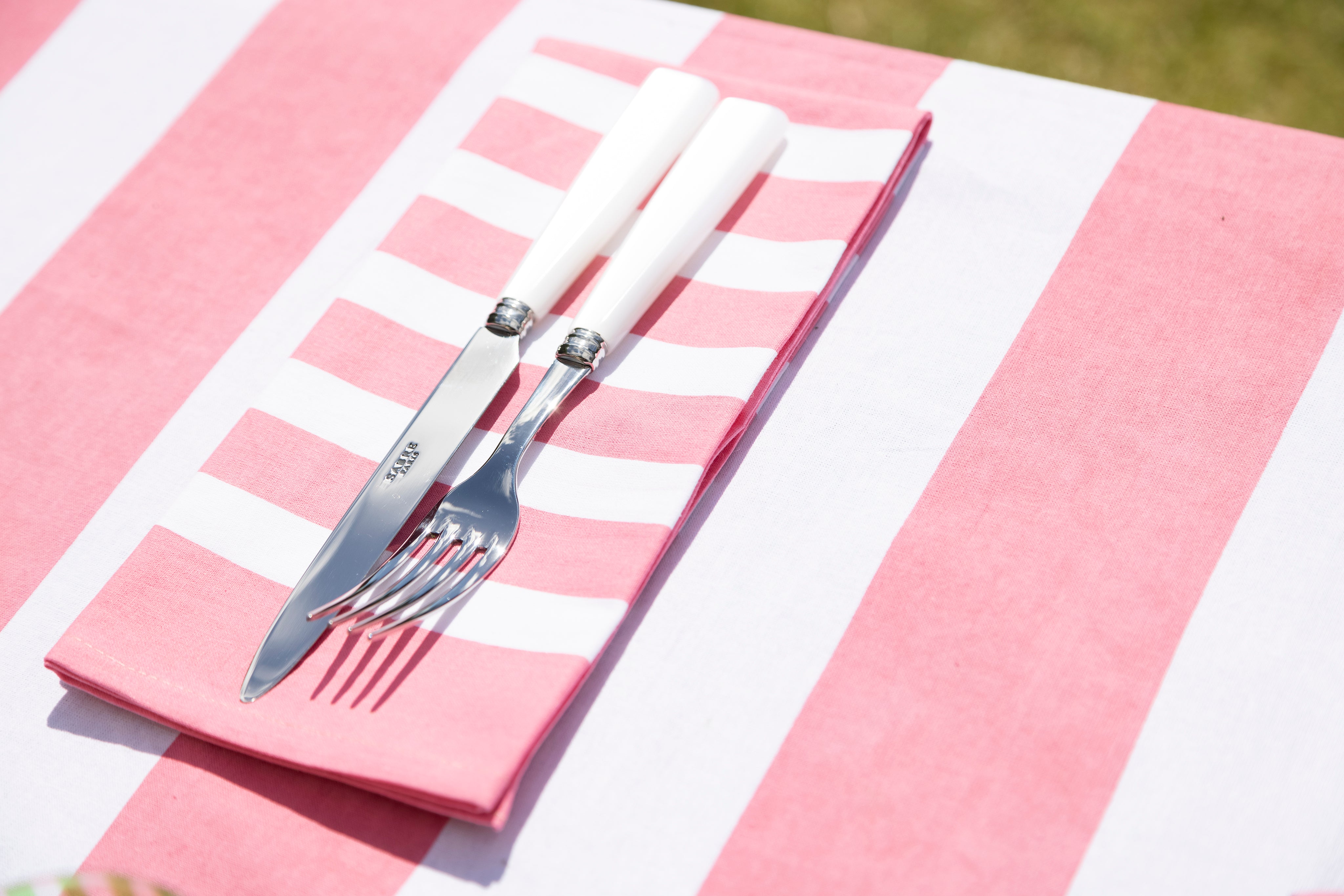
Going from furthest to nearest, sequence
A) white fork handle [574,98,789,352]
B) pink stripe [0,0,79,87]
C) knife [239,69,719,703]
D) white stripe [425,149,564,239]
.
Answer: pink stripe [0,0,79,87] → white stripe [425,149,564,239] → white fork handle [574,98,789,352] → knife [239,69,719,703]

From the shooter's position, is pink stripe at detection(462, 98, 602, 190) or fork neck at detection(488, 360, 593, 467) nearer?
fork neck at detection(488, 360, 593, 467)

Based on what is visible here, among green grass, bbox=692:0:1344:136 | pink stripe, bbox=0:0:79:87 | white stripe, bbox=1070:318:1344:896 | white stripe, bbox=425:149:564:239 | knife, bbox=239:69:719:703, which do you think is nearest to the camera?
white stripe, bbox=1070:318:1344:896

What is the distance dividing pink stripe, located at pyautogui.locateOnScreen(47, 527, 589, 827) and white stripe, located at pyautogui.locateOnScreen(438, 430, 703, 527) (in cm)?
12

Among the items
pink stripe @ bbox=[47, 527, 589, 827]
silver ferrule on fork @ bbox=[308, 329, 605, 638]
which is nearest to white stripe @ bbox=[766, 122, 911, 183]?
silver ferrule on fork @ bbox=[308, 329, 605, 638]

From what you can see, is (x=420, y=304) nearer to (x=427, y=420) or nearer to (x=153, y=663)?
(x=427, y=420)

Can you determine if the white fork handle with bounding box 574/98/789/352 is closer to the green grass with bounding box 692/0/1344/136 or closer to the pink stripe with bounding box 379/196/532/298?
the pink stripe with bounding box 379/196/532/298

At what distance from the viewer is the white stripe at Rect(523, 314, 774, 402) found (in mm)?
762

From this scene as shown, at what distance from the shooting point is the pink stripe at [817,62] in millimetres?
1009

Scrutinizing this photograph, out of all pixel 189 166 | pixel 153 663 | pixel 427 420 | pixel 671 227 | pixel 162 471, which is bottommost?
pixel 153 663

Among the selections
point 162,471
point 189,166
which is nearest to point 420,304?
point 162,471

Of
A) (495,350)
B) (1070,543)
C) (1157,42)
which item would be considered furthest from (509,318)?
(1157,42)

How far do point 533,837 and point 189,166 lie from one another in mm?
804

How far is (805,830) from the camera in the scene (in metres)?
0.62

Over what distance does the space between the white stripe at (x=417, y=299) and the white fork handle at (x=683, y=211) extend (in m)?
0.11
